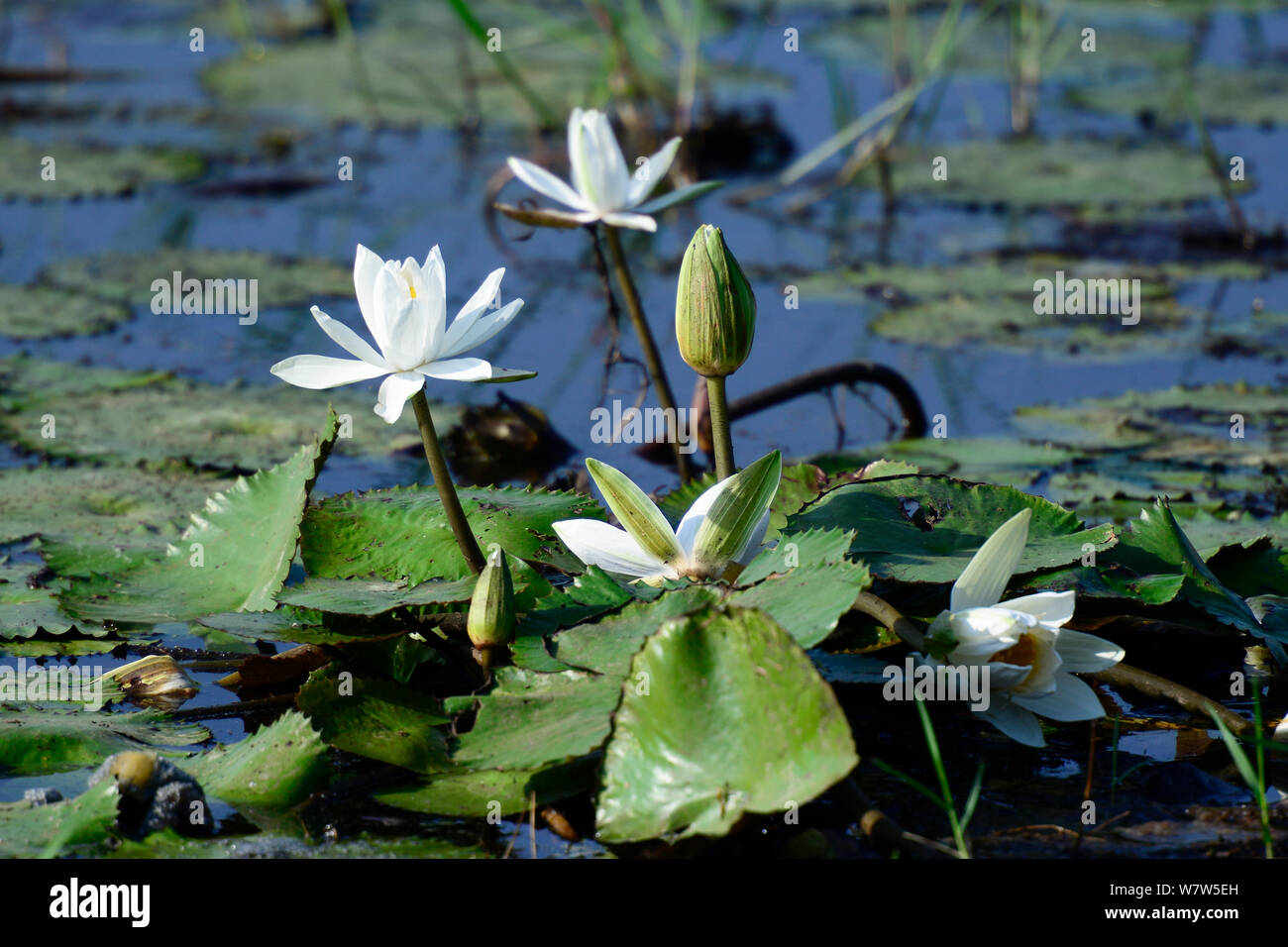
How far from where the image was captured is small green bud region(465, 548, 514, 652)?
176cm

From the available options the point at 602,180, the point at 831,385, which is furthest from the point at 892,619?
the point at 831,385

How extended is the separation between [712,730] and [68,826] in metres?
0.76

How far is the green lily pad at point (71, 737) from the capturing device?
6.09ft

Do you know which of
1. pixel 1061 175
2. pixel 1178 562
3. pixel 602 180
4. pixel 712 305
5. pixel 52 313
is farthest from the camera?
pixel 1061 175

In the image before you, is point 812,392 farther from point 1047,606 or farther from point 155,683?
point 155,683

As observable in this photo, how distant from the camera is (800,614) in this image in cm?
163

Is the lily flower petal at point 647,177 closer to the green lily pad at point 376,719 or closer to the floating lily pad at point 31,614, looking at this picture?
the green lily pad at point 376,719

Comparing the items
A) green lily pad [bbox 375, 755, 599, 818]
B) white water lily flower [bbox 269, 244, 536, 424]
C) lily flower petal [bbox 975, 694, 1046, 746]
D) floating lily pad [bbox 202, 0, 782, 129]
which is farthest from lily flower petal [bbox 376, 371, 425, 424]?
floating lily pad [bbox 202, 0, 782, 129]

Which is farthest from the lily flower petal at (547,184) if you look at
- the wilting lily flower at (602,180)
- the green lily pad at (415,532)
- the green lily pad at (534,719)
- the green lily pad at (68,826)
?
the green lily pad at (68,826)

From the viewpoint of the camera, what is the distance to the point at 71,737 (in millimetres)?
1873

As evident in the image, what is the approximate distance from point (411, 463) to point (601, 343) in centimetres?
118

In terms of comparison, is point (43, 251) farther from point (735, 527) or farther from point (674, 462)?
point (735, 527)

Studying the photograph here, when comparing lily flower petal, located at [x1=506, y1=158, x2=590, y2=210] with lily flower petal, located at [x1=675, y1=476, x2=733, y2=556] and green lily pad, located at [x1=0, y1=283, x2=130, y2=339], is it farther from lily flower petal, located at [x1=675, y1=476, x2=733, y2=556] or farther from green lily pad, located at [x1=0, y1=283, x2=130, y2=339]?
green lily pad, located at [x1=0, y1=283, x2=130, y2=339]

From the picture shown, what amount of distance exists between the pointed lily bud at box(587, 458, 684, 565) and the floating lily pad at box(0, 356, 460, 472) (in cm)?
144
